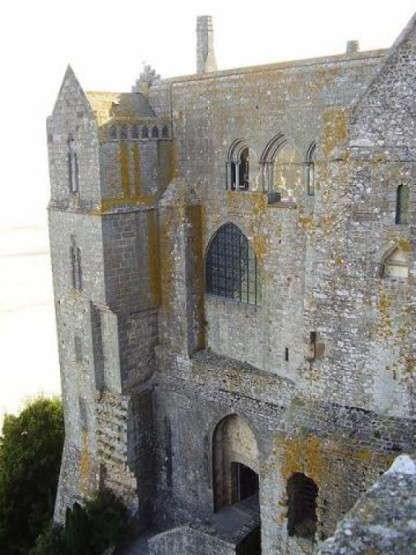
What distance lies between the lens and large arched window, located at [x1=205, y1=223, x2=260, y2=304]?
49.9ft

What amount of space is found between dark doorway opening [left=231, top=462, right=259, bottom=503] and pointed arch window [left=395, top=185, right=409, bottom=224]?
936cm

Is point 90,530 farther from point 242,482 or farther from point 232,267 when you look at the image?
point 232,267

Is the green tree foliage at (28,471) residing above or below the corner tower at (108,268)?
below

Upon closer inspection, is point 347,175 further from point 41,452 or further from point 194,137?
point 41,452

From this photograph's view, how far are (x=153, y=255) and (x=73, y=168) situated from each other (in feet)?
9.77

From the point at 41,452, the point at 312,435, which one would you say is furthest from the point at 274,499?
the point at 41,452

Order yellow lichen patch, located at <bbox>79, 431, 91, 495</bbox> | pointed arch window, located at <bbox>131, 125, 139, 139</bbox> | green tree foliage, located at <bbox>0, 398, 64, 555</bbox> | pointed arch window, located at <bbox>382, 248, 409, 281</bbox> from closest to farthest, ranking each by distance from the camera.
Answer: pointed arch window, located at <bbox>382, 248, 409, 281</bbox>
pointed arch window, located at <bbox>131, 125, 139, 139</bbox>
yellow lichen patch, located at <bbox>79, 431, 91, 495</bbox>
green tree foliage, located at <bbox>0, 398, 64, 555</bbox>

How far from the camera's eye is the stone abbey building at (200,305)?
440 inches

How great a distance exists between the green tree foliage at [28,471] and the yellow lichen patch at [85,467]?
2.18 metres

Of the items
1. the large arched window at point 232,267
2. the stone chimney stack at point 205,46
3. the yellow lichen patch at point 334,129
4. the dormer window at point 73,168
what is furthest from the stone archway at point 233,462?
the stone chimney stack at point 205,46

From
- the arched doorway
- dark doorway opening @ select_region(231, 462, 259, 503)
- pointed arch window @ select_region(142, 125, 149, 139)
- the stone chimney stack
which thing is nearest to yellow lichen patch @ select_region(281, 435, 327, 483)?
the arched doorway

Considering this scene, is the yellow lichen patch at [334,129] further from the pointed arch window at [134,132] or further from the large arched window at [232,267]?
the pointed arch window at [134,132]

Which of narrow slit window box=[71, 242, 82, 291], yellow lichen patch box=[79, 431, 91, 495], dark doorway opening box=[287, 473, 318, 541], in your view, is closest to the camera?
dark doorway opening box=[287, 473, 318, 541]

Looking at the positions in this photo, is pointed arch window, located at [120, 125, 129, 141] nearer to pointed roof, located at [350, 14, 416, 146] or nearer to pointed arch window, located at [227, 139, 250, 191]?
pointed arch window, located at [227, 139, 250, 191]
